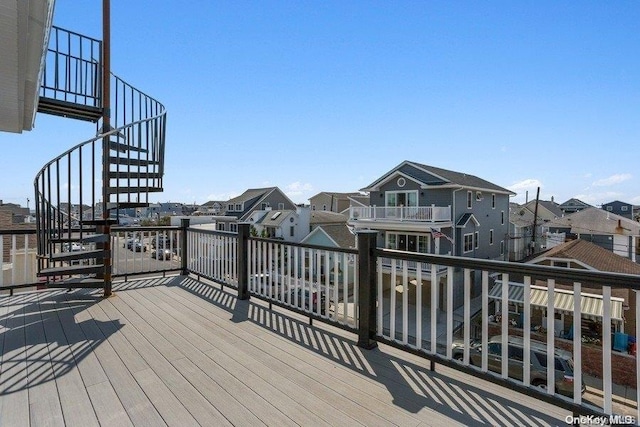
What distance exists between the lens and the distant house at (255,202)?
27678 mm

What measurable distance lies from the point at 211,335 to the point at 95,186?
230cm

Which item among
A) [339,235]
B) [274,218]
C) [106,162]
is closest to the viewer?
[106,162]

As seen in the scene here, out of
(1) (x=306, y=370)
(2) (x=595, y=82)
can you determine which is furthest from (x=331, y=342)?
(2) (x=595, y=82)

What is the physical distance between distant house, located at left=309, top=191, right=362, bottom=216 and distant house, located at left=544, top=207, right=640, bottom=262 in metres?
17.6

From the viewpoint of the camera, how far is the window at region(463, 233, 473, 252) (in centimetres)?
1479

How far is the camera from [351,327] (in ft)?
8.55

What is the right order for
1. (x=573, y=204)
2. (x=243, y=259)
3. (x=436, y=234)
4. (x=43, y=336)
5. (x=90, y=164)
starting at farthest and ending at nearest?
(x=573, y=204) → (x=436, y=234) → (x=243, y=259) → (x=90, y=164) → (x=43, y=336)

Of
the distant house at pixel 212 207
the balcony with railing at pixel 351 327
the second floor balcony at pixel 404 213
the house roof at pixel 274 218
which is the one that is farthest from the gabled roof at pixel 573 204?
the distant house at pixel 212 207

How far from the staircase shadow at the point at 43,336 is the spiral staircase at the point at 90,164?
0.25 metres

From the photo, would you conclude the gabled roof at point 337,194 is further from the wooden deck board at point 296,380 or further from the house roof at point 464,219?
the wooden deck board at point 296,380

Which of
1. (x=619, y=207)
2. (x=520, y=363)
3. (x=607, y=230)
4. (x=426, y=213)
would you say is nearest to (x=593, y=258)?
(x=426, y=213)

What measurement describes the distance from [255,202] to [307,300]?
25640mm

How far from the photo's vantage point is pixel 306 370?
6.97 ft

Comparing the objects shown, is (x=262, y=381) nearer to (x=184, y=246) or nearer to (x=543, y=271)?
(x=543, y=271)
